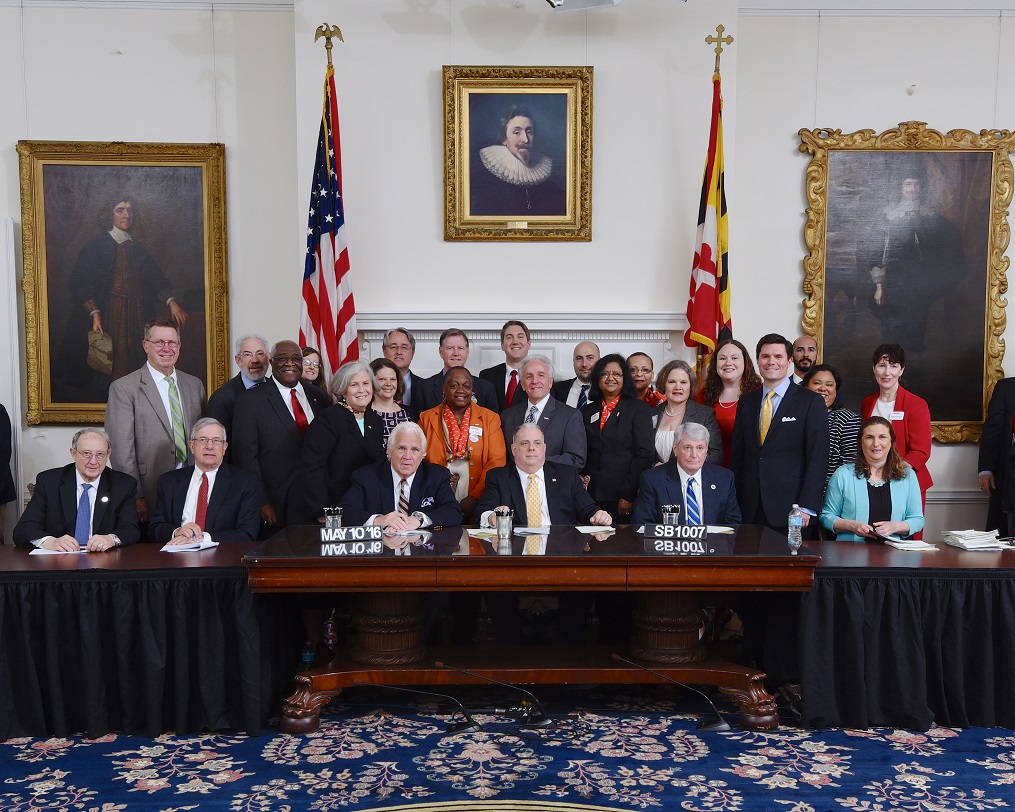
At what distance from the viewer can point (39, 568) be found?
380 centimetres

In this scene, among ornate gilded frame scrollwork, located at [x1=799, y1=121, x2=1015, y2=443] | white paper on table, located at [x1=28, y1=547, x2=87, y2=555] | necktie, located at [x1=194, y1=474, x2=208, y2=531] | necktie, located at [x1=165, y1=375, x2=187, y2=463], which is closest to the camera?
white paper on table, located at [x1=28, y1=547, x2=87, y2=555]

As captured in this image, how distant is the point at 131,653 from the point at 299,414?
1.60 m

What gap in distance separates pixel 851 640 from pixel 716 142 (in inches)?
145

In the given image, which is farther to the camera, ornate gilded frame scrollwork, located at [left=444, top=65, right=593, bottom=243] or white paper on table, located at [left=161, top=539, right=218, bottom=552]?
ornate gilded frame scrollwork, located at [left=444, top=65, right=593, bottom=243]

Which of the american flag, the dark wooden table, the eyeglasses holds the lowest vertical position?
the dark wooden table

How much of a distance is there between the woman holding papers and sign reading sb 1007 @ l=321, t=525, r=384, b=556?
2.36 meters

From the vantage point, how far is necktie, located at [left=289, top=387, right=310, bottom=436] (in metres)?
4.99

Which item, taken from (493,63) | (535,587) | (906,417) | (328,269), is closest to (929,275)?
(906,417)

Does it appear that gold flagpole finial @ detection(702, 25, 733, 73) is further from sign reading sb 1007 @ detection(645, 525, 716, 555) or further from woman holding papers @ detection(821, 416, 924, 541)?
sign reading sb 1007 @ detection(645, 525, 716, 555)

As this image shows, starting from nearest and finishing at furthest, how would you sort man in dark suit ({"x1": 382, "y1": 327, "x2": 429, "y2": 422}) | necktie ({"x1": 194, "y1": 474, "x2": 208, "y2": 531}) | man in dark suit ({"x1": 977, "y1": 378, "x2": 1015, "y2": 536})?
1. necktie ({"x1": 194, "y1": 474, "x2": 208, "y2": 531})
2. man in dark suit ({"x1": 382, "y1": 327, "x2": 429, "y2": 422})
3. man in dark suit ({"x1": 977, "y1": 378, "x2": 1015, "y2": 536})

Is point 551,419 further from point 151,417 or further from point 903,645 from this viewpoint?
point 151,417

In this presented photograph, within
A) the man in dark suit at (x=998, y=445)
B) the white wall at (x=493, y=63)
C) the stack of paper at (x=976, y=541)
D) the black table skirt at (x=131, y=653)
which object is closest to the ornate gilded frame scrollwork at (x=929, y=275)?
the white wall at (x=493, y=63)

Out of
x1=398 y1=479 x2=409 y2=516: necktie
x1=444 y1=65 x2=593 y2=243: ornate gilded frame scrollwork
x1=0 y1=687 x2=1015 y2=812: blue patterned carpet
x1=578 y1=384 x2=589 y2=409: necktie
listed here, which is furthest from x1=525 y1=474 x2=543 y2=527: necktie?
x1=444 y1=65 x2=593 y2=243: ornate gilded frame scrollwork

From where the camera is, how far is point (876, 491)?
4.57 m
